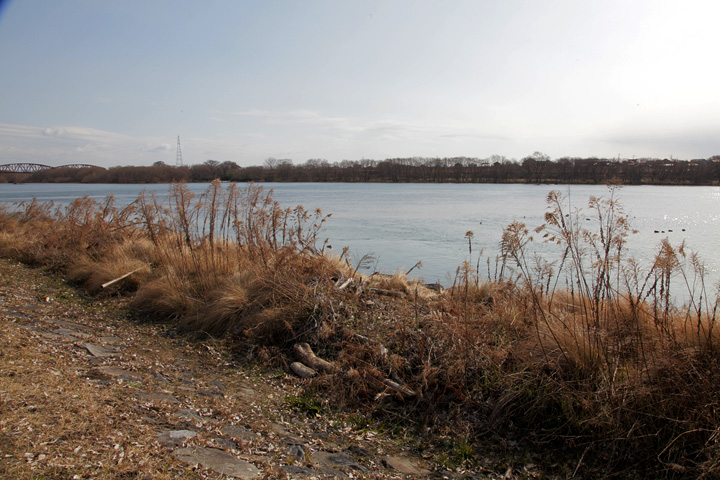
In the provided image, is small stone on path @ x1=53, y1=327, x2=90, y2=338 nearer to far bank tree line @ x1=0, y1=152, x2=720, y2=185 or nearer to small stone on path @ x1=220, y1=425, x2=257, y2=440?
small stone on path @ x1=220, y1=425, x2=257, y2=440

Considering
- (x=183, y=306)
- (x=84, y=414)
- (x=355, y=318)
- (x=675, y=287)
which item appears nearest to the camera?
(x=84, y=414)

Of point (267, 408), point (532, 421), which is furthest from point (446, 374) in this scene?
point (267, 408)

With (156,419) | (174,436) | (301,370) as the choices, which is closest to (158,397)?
(156,419)

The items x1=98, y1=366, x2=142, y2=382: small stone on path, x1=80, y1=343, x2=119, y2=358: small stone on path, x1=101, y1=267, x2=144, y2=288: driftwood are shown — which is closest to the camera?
x1=98, y1=366, x2=142, y2=382: small stone on path

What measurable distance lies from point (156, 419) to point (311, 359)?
2.09 meters

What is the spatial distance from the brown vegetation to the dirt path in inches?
20.9

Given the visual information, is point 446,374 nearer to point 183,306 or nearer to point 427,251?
point 183,306

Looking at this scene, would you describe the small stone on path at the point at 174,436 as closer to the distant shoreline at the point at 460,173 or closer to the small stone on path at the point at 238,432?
the small stone on path at the point at 238,432

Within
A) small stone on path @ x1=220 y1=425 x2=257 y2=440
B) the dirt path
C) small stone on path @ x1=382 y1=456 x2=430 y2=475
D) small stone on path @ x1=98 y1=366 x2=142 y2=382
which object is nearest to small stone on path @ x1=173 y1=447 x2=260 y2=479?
the dirt path

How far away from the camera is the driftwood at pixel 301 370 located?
4957mm

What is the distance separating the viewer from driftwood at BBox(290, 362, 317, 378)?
496cm

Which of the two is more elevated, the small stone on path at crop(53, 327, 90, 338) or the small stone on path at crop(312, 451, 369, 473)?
the small stone on path at crop(53, 327, 90, 338)

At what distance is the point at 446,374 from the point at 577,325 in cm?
144

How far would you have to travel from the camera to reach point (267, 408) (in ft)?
13.7
